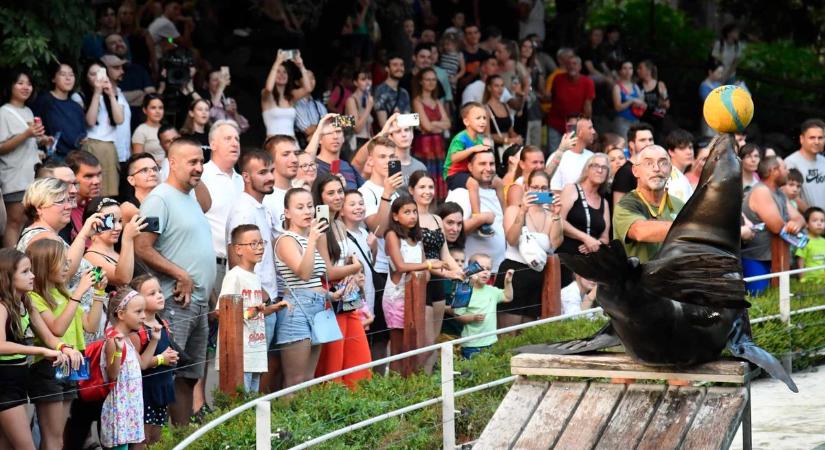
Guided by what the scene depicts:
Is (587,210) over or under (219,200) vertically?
under

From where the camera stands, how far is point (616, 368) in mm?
7570

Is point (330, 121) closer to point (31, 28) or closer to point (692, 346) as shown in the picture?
point (31, 28)

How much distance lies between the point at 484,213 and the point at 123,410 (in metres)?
4.34

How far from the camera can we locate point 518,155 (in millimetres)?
13602

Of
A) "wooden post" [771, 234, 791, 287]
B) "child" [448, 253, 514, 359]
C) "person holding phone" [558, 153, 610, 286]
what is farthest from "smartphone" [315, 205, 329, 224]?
"wooden post" [771, 234, 791, 287]

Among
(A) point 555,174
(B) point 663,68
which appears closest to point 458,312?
(A) point 555,174

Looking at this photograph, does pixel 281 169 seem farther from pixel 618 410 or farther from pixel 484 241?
pixel 618 410

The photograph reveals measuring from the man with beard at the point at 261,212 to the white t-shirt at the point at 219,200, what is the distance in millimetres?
184

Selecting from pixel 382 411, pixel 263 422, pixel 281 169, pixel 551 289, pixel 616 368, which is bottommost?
pixel 382 411

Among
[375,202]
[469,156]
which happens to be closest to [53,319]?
[375,202]

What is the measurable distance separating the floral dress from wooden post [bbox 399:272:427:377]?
2433mm

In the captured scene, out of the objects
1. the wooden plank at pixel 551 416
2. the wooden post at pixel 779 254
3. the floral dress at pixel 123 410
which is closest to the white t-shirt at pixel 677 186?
the wooden post at pixel 779 254

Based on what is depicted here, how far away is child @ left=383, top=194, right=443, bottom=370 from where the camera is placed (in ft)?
36.1

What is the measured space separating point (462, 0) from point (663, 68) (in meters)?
3.95
